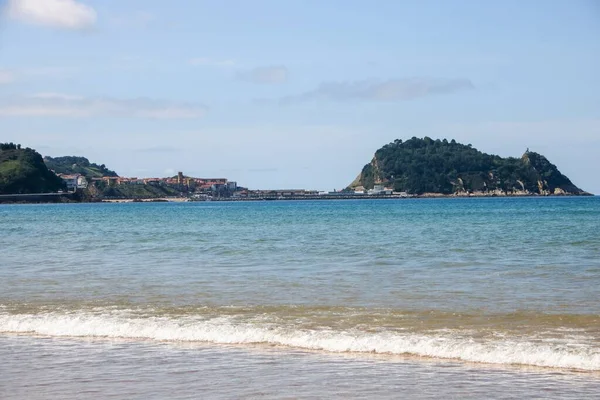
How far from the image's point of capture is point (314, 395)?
31.8ft

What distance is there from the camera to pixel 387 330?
45.8 feet

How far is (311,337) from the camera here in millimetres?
13430

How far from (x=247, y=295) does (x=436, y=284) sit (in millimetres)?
5024

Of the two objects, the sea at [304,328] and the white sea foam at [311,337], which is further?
the white sea foam at [311,337]

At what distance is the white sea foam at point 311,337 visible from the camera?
11797 millimetres

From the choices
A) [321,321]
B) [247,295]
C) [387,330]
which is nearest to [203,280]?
[247,295]

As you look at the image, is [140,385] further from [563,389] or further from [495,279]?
[495,279]

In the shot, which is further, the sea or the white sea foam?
the white sea foam

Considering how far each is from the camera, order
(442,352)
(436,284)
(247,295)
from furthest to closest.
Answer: (436,284), (247,295), (442,352)

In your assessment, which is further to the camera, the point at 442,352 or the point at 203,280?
the point at 203,280

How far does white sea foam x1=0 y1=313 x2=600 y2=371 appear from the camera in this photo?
11.8 meters

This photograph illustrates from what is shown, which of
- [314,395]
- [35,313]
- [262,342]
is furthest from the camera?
[35,313]

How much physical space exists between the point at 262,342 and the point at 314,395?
12.9ft

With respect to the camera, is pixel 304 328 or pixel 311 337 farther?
pixel 304 328
